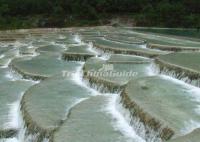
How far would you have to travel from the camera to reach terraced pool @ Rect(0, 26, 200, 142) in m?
8.73

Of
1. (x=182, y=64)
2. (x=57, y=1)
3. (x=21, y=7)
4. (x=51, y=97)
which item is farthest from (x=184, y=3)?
(x=51, y=97)

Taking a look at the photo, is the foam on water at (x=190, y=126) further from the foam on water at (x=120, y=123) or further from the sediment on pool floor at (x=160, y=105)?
the foam on water at (x=120, y=123)

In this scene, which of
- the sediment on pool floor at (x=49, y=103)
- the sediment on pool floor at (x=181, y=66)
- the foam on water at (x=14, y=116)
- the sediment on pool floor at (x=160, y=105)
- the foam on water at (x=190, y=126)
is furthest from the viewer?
the sediment on pool floor at (x=181, y=66)

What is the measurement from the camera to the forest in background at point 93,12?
142ft

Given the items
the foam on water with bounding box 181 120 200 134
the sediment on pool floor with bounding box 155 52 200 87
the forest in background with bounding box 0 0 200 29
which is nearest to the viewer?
the foam on water with bounding box 181 120 200 134

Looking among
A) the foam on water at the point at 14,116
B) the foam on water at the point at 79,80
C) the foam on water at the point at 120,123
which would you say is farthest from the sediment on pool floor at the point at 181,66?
the foam on water at the point at 14,116

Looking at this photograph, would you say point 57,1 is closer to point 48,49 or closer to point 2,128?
point 48,49

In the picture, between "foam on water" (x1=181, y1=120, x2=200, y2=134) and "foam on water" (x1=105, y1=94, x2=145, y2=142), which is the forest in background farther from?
"foam on water" (x1=181, y1=120, x2=200, y2=134)

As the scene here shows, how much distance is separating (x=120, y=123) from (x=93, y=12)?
125 feet

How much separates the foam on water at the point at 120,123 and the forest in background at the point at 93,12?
108 ft

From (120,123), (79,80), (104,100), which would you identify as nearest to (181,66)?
(104,100)

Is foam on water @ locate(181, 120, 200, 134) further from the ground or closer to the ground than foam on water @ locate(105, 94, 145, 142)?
further from the ground

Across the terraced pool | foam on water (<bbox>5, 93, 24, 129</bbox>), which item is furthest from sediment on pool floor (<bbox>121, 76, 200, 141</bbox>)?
foam on water (<bbox>5, 93, 24, 129</bbox>)

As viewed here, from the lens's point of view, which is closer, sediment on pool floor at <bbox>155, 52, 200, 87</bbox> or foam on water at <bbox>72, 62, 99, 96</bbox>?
sediment on pool floor at <bbox>155, 52, 200, 87</bbox>
